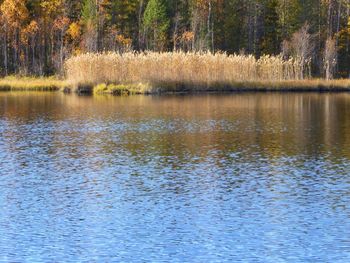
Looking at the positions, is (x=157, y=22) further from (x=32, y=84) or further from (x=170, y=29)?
(x=32, y=84)

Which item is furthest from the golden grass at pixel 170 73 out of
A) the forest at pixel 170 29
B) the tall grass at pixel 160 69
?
the forest at pixel 170 29

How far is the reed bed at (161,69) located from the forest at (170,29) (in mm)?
12795

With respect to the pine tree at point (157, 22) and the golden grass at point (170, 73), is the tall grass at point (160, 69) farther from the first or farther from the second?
the pine tree at point (157, 22)

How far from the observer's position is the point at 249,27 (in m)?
73.4

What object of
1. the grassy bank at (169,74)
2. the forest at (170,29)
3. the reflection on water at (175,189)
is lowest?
the reflection on water at (175,189)

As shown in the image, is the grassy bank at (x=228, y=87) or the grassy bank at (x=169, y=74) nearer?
the grassy bank at (x=169, y=74)

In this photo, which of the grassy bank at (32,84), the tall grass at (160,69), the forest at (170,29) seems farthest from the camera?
the forest at (170,29)

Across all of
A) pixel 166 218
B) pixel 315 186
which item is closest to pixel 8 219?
pixel 166 218

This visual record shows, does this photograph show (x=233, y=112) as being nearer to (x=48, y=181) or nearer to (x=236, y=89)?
(x=236, y=89)

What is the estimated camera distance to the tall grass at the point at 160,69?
48.9m

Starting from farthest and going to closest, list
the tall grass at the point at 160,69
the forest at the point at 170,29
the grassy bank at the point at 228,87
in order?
the forest at the point at 170,29, the grassy bank at the point at 228,87, the tall grass at the point at 160,69

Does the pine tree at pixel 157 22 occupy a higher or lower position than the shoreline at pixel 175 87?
higher

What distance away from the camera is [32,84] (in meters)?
55.9

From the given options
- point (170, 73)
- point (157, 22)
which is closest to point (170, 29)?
point (157, 22)
